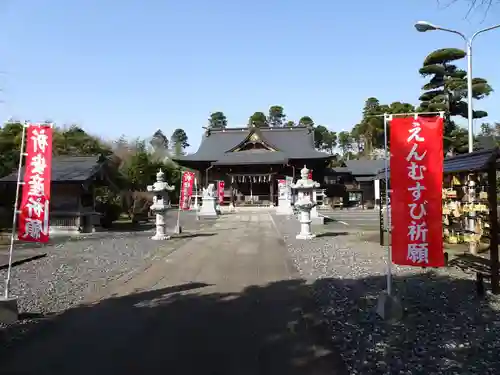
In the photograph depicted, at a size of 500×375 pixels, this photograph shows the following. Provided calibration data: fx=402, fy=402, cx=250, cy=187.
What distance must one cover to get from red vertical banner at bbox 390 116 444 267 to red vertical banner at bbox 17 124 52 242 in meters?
5.28

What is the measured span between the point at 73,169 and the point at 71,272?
36.5 ft

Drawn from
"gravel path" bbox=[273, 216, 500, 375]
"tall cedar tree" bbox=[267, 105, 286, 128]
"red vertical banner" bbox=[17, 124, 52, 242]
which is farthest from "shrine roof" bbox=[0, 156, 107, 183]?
"tall cedar tree" bbox=[267, 105, 286, 128]

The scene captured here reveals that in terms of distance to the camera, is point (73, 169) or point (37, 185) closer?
point (37, 185)

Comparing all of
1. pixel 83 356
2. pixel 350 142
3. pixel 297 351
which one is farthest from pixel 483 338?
pixel 350 142

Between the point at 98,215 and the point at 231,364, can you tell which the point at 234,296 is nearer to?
the point at 231,364

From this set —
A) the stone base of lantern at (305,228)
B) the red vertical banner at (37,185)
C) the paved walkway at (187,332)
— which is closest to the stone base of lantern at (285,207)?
the stone base of lantern at (305,228)

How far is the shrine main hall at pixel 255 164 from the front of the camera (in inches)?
1533

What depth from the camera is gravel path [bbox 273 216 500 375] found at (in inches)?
163

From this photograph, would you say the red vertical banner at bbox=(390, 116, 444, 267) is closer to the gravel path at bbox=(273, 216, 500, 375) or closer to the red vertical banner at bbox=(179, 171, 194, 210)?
the gravel path at bbox=(273, 216, 500, 375)

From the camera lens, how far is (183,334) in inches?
198

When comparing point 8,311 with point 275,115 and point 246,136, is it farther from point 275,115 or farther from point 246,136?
point 275,115

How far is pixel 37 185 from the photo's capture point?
6387 millimetres

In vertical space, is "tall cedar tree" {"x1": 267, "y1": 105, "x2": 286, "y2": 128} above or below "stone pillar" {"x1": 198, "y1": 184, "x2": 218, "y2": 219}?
above

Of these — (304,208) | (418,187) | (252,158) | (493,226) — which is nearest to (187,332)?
(418,187)
